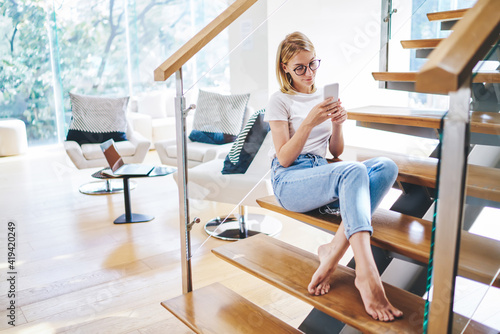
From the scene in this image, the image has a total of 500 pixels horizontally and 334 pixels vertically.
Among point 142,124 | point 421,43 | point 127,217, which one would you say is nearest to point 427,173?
point 421,43

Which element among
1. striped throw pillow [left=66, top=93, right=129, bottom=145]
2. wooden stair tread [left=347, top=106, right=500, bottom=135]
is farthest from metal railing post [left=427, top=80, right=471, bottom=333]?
striped throw pillow [left=66, top=93, right=129, bottom=145]

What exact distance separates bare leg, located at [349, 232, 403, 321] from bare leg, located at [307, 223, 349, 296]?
7 cm

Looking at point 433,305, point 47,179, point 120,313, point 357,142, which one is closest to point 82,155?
point 47,179

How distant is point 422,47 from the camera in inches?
90.6

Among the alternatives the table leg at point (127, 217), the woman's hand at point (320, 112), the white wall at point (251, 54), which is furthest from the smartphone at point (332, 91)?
the table leg at point (127, 217)

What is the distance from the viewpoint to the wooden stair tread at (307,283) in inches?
51.1

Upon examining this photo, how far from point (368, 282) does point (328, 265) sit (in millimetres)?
154

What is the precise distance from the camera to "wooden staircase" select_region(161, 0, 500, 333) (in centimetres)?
105

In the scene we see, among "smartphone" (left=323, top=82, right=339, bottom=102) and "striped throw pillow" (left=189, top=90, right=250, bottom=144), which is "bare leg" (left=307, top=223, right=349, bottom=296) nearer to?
"smartphone" (left=323, top=82, right=339, bottom=102)

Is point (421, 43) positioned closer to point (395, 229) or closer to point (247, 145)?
point (247, 145)

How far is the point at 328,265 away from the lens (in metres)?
1.49

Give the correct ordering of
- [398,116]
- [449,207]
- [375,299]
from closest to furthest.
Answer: [449,207]
[375,299]
[398,116]

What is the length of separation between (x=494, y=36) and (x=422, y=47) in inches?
58.4

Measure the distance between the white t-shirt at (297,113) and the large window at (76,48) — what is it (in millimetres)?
4379
